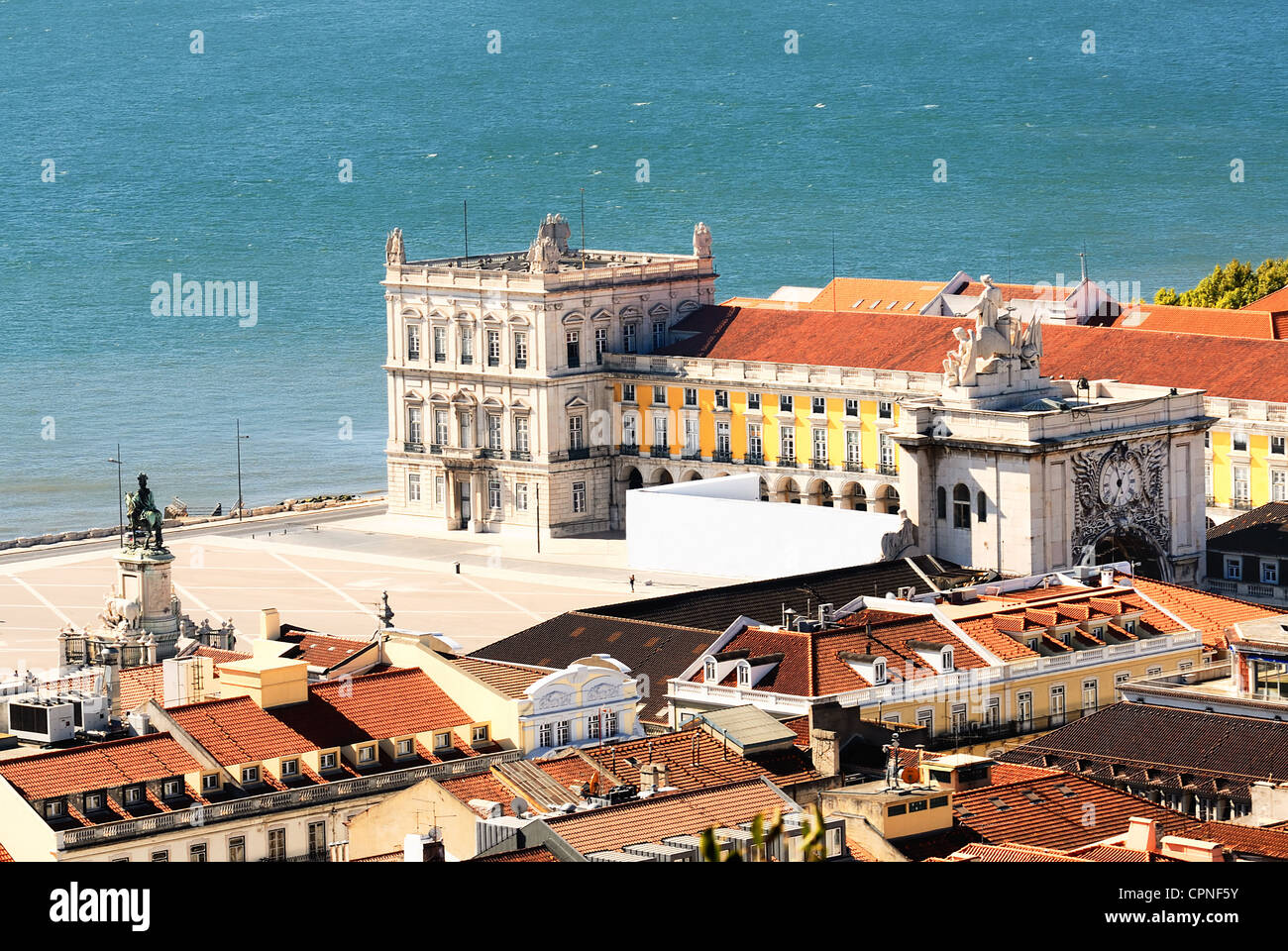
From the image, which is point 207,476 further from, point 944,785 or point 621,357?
point 944,785

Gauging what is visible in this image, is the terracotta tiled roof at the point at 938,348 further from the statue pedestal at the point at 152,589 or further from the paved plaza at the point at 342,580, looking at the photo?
the statue pedestal at the point at 152,589

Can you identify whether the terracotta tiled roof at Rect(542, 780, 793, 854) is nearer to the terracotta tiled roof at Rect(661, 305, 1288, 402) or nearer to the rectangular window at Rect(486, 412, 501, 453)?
the terracotta tiled roof at Rect(661, 305, 1288, 402)

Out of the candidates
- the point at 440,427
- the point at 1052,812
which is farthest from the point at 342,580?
the point at 1052,812

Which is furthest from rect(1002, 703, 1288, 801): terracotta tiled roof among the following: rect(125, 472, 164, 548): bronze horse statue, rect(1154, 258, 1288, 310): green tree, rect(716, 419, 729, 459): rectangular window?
rect(1154, 258, 1288, 310): green tree

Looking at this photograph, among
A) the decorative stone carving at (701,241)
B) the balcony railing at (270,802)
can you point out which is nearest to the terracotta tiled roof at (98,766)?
the balcony railing at (270,802)

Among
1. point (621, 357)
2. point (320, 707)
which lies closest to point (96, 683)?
point (320, 707)
